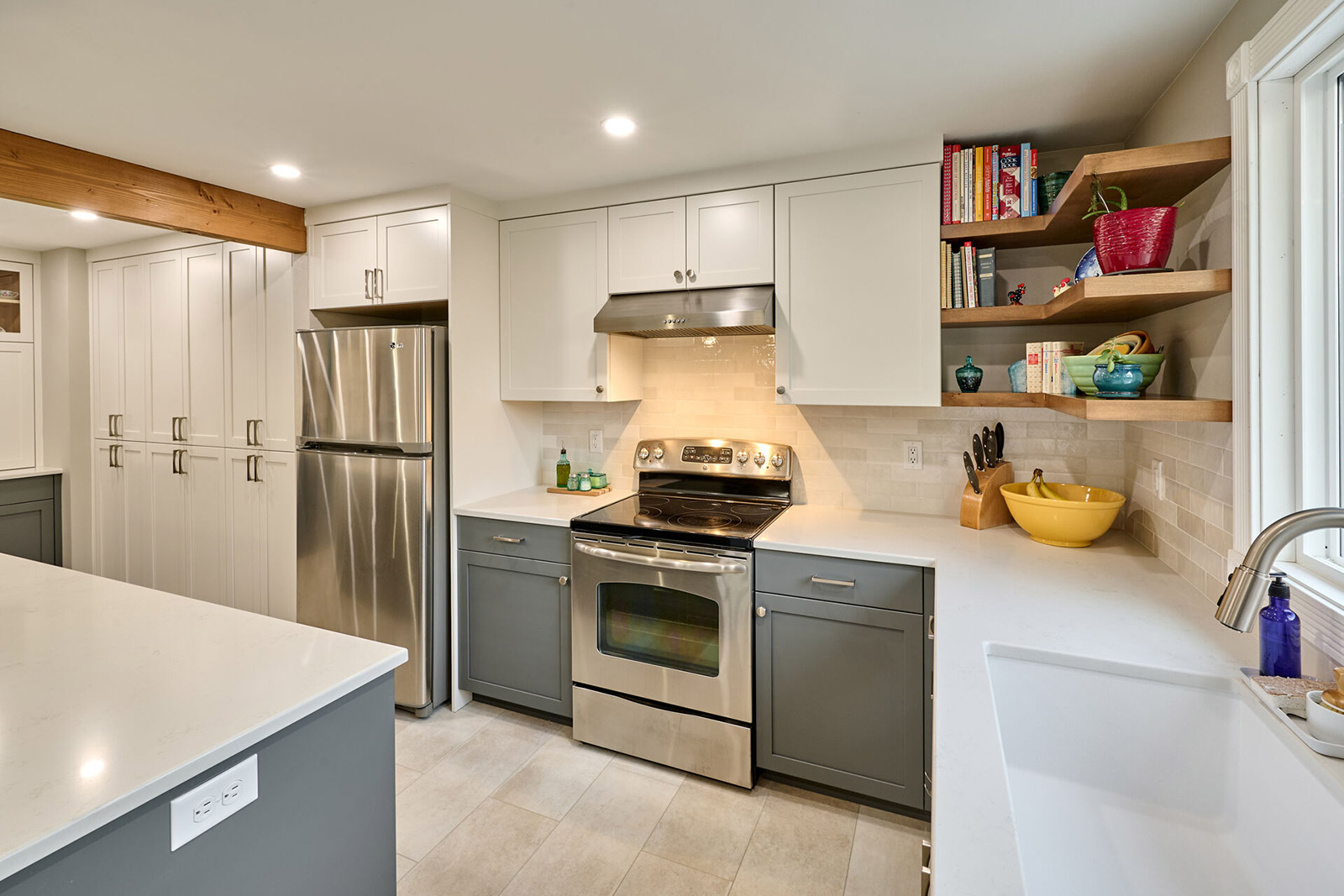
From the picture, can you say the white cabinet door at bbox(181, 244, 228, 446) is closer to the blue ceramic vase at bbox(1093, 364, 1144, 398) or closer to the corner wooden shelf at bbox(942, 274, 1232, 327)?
the corner wooden shelf at bbox(942, 274, 1232, 327)

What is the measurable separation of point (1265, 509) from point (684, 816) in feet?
6.04

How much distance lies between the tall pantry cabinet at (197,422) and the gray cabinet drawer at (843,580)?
2428mm

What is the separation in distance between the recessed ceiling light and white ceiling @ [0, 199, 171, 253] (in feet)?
7.84

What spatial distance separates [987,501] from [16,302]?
219 inches

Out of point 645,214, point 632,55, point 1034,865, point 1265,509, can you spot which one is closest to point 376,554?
point 645,214

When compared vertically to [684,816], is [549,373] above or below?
above

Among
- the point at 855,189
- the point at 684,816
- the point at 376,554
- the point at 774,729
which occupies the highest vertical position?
the point at 855,189

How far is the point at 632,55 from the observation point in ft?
5.75

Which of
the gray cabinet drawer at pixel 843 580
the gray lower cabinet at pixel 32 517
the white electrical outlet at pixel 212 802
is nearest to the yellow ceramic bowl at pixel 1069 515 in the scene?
the gray cabinet drawer at pixel 843 580

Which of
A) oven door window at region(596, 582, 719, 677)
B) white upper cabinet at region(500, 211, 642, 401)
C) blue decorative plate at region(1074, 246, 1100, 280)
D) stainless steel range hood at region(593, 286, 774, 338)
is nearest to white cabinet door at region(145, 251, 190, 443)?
white upper cabinet at region(500, 211, 642, 401)

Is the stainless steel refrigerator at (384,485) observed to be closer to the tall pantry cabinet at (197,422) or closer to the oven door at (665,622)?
the tall pantry cabinet at (197,422)

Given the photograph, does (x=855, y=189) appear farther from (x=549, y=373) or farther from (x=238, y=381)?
(x=238, y=381)

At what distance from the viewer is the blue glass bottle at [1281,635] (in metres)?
1.18

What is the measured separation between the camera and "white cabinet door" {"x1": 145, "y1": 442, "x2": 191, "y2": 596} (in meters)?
3.67
